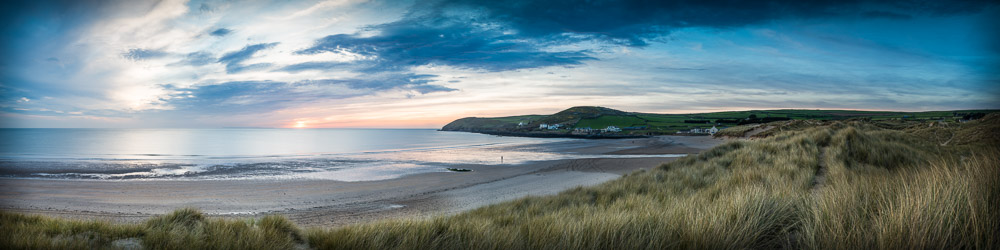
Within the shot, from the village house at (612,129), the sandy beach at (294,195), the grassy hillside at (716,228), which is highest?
the grassy hillside at (716,228)

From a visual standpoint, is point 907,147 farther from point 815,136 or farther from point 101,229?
point 101,229

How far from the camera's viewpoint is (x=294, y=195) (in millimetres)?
19047

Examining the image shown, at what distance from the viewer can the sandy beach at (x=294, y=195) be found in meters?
15.0

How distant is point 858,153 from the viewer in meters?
10.7

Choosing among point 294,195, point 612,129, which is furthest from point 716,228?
point 612,129

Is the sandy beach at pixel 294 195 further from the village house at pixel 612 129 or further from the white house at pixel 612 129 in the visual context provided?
the white house at pixel 612 129

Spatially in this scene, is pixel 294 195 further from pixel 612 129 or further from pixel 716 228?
pixel 612 129

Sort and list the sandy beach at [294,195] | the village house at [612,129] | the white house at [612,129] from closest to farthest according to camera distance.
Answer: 1. the sandy beach at [294,195]
2. the village house at [612,129]
3. the white house at [612,129]

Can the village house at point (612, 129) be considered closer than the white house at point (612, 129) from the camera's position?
Yes

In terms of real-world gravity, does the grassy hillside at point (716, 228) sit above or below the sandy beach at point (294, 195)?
above

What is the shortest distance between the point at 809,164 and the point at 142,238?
13010 mm

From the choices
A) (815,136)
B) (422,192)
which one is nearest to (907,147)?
(815,136)

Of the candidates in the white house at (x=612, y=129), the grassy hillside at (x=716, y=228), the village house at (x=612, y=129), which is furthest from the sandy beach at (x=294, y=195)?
the white house at (x=612, y=129)

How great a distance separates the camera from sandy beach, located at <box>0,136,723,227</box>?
589 inches
